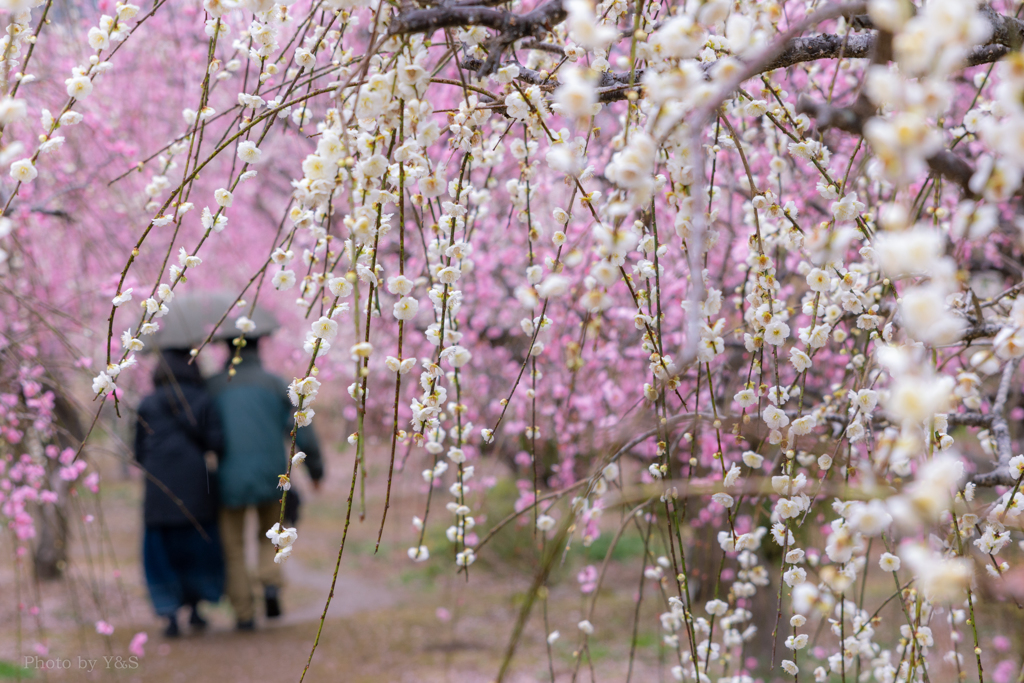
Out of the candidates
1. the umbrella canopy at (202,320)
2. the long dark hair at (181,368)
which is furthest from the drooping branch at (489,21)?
the long dark hair at (181,368)

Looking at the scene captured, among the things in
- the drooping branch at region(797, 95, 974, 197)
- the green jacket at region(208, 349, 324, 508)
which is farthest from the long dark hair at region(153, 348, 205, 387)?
the drooping branch at region(797, 95, 974, 197)

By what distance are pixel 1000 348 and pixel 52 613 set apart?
19.5 ft

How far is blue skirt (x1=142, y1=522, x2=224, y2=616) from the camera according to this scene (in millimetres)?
4637

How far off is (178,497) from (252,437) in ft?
1.77

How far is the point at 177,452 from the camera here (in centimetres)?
463

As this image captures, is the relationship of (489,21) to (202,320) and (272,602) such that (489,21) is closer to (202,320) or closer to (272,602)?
(272,602)

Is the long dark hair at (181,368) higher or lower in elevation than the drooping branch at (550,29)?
→ higher

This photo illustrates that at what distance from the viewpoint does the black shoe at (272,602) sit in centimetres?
481

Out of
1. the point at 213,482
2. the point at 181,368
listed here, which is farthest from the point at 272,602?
the point at 181,368

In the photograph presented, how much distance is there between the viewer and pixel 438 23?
48.6 inches

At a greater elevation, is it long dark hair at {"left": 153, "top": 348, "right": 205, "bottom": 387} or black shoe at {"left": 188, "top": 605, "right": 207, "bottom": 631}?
long dark hair at {"left": 153, "top": 348, "right": 205, "bottom": 387}

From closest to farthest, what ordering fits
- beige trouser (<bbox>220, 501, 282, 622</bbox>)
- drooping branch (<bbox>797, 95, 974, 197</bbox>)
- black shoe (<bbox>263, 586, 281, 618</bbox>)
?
drooping branch (<bbox>797, 95, 974, 197</bbox>), beige trouser (<bbox>220, 501, 282, 622</bbox>), black shoe (<bbox>263, 586, 281, 618</bbox>)

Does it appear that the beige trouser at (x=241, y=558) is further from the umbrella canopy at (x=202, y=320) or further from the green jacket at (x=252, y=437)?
the umbrella canopy at (x=202, y=320)

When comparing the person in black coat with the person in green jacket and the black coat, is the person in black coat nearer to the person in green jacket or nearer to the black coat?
the black coat
